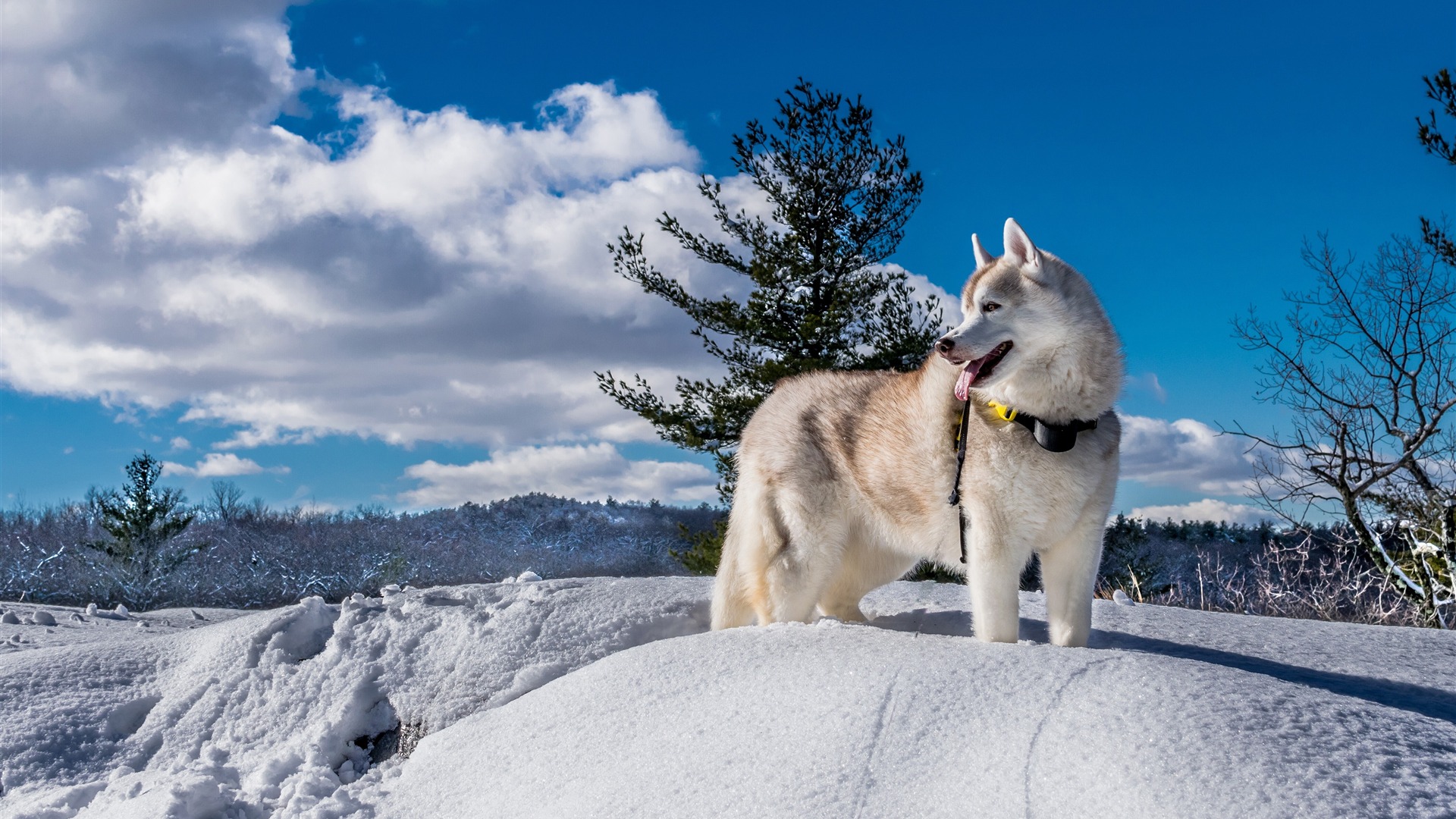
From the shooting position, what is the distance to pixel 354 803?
3850 millimetres

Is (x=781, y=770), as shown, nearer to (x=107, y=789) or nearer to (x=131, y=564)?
(x=107, y=789)

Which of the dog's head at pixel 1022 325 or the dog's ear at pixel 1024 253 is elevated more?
the dog's ear at pixel 1024 253

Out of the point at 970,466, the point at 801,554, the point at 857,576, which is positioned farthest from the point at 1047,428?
the point at 857,576

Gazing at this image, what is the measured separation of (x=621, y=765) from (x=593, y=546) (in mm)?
18657

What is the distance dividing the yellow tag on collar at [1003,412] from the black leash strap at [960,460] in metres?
0.11

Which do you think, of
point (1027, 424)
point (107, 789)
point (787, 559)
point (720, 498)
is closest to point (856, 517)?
point (787, 559)

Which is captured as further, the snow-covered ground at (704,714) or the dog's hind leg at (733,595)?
the dog's hind leg at (733,595)

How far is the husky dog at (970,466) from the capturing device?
3.73m

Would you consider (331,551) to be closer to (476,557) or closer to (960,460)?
(476,557)

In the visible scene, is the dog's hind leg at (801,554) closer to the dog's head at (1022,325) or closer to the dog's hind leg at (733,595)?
the dog's hind leg at (733,595)

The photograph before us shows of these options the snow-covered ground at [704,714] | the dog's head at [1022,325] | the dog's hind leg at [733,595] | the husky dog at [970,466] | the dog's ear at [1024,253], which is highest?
the dog's ear at [1024,253]

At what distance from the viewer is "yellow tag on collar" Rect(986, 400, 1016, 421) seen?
380cm

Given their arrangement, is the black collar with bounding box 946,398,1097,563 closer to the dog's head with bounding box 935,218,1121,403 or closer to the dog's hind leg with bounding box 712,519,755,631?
the dog's head with bounding box 935,218,1121,403

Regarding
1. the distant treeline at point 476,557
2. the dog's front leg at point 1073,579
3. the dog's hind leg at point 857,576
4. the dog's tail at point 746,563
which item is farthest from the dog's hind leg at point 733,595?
the distant treeline at point 476,557
